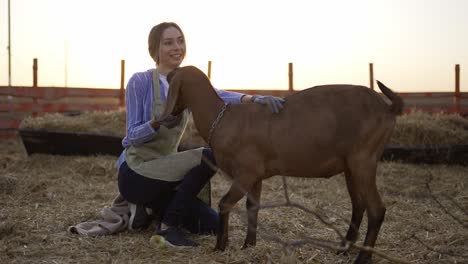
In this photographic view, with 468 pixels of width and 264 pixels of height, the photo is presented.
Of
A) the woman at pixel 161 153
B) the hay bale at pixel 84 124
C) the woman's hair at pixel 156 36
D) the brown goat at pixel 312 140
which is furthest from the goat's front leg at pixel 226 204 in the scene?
the hay bale at pixel 84 124

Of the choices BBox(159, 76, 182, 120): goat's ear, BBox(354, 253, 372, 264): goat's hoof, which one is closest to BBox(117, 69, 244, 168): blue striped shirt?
BBox(159, 76, 182, 120): goat's ear

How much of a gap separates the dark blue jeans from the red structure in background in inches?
307

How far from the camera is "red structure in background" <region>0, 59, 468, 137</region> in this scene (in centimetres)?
1245

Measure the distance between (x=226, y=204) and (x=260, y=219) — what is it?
1442 mm

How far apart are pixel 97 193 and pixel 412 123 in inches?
211

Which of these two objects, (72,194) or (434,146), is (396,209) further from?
(72,194)

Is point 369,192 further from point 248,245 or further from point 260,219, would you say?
point 260,219

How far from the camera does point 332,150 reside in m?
3.29

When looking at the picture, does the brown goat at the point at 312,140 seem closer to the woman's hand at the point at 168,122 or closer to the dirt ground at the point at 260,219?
the woman's hand at the point at 168,122

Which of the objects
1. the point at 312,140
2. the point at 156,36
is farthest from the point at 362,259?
the point at 156,36

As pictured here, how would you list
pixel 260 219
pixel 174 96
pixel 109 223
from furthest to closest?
pixel 260 219 < pixel 109 223 < pixel 174 96

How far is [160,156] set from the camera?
412cm

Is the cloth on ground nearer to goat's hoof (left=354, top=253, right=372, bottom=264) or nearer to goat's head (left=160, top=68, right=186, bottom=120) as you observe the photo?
goat's head (left=160, top=68, right=186, bottom=120)

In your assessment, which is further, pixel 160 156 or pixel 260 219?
pixel 260 219
